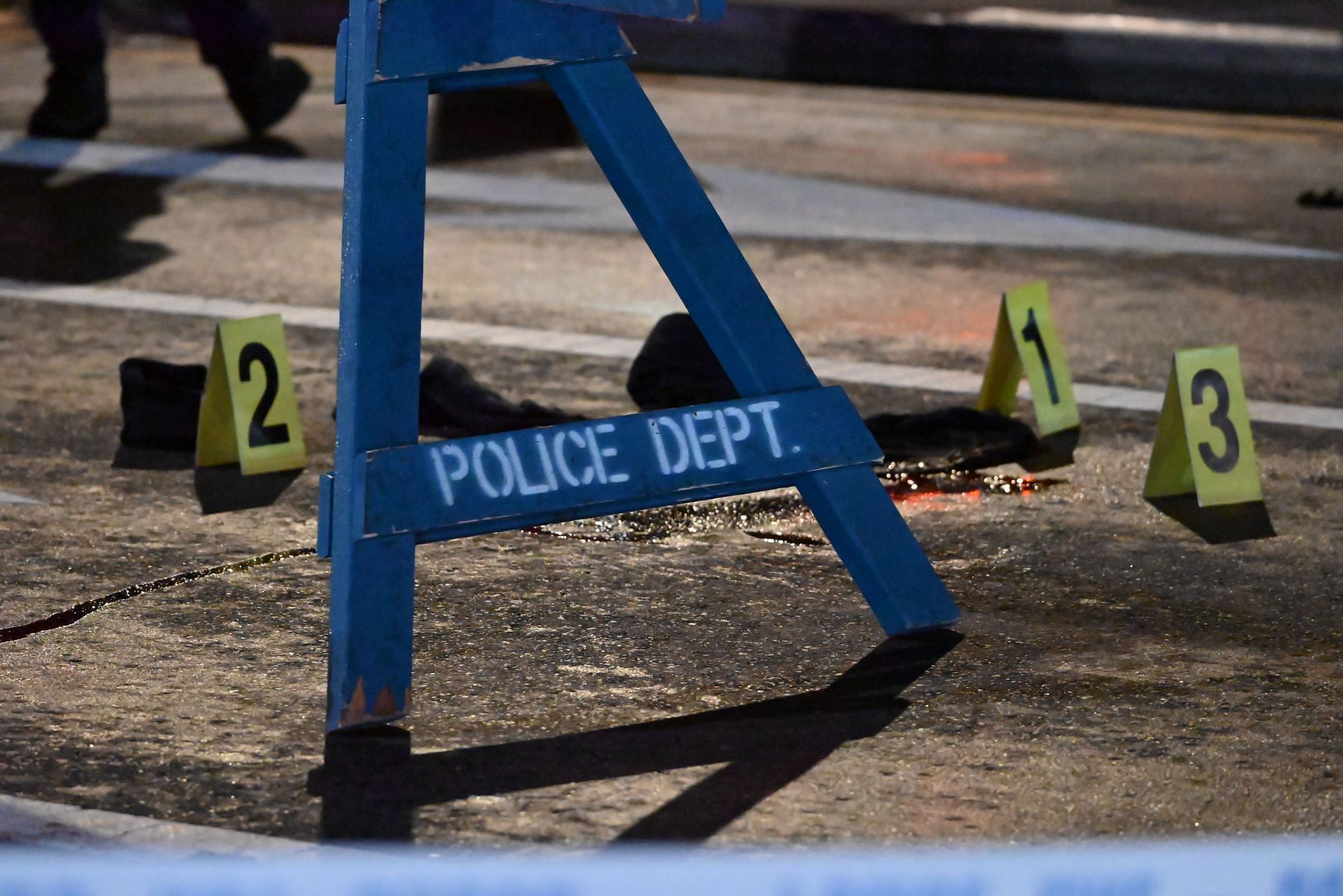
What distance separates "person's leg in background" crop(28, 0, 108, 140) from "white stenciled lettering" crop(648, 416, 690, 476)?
25.5 ft

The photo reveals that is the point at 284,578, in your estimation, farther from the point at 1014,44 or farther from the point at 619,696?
the point at 1014,44

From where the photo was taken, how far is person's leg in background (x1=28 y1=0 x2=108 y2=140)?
11.7m

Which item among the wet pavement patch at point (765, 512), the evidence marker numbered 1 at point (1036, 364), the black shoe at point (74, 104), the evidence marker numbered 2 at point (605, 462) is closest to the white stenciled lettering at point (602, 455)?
the evidence marker numbered 2 at point (605, 462)

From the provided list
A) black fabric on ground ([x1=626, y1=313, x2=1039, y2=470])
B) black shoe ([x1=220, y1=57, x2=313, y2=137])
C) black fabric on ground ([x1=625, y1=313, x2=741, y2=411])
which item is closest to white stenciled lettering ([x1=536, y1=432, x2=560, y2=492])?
black fabric on ground ([x1=626, y1=313, x2=1039, y2=470])

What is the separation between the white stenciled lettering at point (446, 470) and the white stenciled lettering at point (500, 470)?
0.07 ft

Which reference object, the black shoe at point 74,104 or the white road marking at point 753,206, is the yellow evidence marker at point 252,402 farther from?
the black shoe at point 74,104

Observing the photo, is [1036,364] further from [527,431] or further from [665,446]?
[527,431]

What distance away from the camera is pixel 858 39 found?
1552 centimetres

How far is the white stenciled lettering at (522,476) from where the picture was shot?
14.9ft

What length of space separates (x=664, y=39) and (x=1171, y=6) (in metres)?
6.64

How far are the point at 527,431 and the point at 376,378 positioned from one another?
0.32 m

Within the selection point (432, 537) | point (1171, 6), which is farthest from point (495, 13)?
point (1171, 6)

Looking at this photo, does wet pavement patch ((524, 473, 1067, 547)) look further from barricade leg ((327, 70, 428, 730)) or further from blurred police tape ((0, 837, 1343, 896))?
blurred police tape ((0, 837, 1343, 896))

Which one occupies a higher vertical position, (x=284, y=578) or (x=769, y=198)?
(x=769, y=198)
